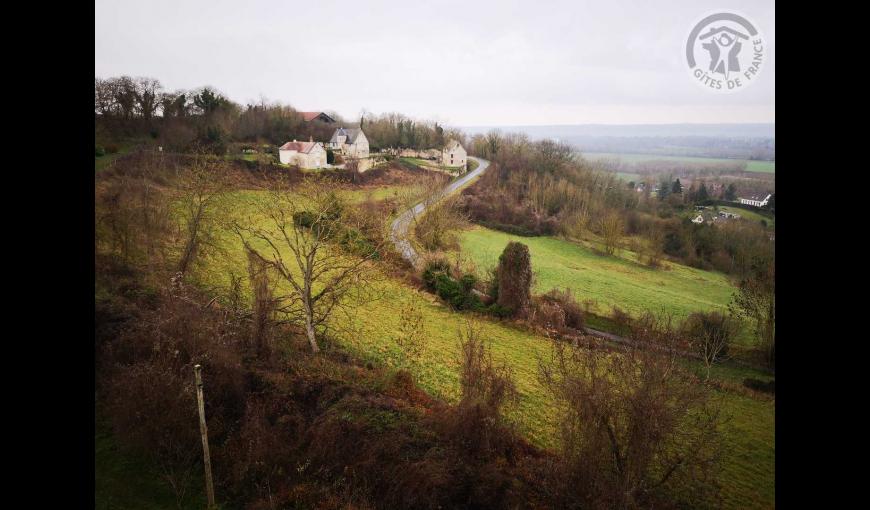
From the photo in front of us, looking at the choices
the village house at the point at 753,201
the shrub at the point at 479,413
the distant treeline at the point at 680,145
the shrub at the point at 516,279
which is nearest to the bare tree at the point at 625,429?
the shrub at the point at 479,413

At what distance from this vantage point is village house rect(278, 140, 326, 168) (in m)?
25.2

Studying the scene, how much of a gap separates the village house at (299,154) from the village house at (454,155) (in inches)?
490

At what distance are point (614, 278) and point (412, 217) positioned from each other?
34.5 ft

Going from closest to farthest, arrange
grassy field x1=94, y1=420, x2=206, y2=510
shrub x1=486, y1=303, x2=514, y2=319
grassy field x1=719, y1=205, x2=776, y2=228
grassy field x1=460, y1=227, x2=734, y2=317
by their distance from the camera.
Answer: grassy field x1=94, y1=420, x2=206, y2=510 → shrub x1=486, y1=303, x2=514, y2=319 → grassy field x1=460, y1=227, x2=734, y2=317 → grassy field x1=719, y1=205, x2=776, y2=228

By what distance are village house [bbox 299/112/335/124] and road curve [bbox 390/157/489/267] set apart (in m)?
8.93

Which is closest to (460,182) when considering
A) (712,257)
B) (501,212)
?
(501,212)

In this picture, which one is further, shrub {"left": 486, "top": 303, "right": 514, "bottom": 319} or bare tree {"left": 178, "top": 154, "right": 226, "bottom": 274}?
bare tree {"left": 178, "top": 154, "right": 226, "bottom": 274}

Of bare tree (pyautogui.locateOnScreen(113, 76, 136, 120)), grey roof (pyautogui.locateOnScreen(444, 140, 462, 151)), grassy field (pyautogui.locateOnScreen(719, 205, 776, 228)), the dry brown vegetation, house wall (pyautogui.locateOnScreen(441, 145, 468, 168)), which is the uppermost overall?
grey roof (pyautogui.locateOnScreen(444, 140, 462, 151))

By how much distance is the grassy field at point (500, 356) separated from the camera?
363 inches

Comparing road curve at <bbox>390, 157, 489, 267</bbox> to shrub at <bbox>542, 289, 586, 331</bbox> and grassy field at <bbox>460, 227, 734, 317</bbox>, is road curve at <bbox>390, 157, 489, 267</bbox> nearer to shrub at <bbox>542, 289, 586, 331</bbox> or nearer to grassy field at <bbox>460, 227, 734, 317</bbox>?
grassy field at <bbox>460, 227, 734, 317</bbox>

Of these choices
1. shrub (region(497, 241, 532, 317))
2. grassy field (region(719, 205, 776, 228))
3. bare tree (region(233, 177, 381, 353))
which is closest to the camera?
bare tree (region(233, 177, 381, 353))

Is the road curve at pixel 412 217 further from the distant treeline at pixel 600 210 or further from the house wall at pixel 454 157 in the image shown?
the house wall at pixel 454 157

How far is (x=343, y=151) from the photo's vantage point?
29875mm

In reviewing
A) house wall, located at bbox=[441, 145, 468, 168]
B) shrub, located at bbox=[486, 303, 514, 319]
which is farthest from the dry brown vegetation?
house wall, located at bbox=[441, 145, 468, 168]
